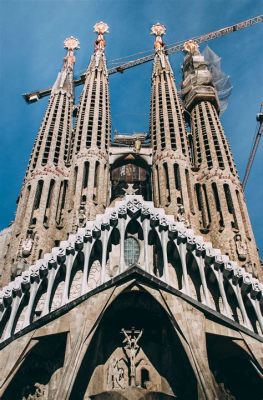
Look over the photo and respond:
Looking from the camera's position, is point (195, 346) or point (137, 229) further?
point (137, 229)

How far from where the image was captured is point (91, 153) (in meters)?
30.3

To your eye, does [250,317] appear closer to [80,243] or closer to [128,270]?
[128,270]

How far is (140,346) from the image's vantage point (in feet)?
68.2

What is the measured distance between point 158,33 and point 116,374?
35.0 m

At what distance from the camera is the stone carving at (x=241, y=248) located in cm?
2419

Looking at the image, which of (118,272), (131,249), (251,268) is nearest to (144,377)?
(118,272)

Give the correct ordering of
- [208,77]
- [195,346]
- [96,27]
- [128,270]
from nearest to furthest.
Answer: [195,346] < [128,270] < [208,77] < [96,27]

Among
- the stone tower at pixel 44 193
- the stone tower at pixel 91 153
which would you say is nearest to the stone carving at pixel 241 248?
the stone tower at pixel 91 153

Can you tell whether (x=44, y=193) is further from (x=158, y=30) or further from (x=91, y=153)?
(x=158, y=30)

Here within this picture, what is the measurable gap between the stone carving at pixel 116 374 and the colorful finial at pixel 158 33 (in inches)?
1205

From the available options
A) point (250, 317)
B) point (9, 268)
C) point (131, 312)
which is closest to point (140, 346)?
point (131, 312)

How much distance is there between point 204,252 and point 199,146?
11.9m

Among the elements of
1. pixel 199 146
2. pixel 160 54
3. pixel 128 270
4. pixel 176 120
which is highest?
pixel 160 54

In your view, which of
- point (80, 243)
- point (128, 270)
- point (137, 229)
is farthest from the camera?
point (137, 229)
